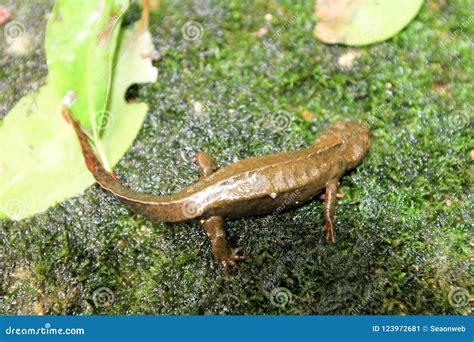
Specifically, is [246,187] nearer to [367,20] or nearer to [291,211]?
[291,211]

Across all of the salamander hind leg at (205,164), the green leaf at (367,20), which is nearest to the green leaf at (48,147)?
the salamander hind leg at (205,164)

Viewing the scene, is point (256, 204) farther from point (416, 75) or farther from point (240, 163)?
point (416, 75)

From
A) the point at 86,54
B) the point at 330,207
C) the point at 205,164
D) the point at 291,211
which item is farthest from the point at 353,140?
the point at 86,54

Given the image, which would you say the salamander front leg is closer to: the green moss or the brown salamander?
the brown salamander

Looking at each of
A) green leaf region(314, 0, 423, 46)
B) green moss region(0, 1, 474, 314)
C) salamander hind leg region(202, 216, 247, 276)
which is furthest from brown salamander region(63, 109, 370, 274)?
green leaf region(314, 0, 423, 46)

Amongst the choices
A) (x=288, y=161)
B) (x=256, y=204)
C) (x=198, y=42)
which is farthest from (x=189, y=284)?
(x=198, y=42)
